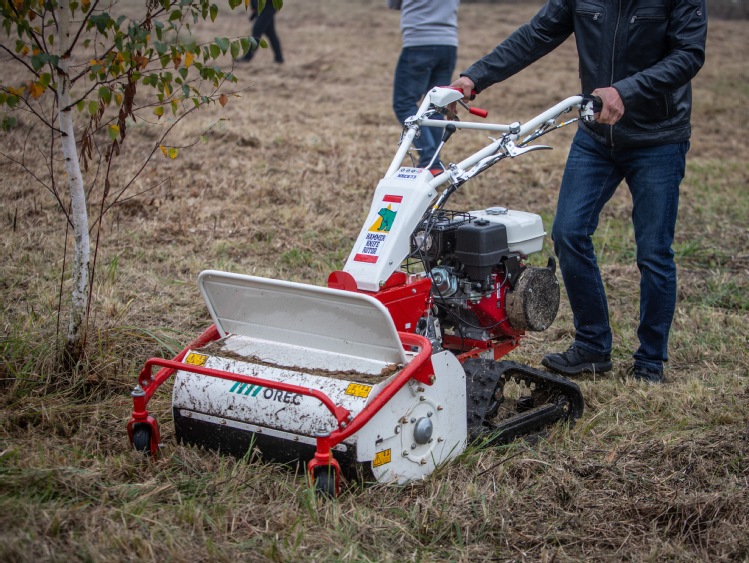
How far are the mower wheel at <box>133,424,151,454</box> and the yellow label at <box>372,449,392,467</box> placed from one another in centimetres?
77

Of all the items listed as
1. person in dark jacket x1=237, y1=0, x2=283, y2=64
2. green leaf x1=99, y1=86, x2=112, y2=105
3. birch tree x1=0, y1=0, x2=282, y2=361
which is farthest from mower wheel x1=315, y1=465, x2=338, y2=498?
person in dark jacket x1=237, y1=0, x2=283, y2=64

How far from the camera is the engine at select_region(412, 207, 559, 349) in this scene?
3.40 meters

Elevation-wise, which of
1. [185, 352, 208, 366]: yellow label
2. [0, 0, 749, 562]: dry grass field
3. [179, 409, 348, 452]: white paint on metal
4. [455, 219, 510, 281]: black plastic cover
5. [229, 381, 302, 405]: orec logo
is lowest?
[0, 0, 749, 562]: dry grass field

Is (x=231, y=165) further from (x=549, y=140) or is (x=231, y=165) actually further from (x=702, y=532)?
(x=702, y=532)

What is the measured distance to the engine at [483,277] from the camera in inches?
134

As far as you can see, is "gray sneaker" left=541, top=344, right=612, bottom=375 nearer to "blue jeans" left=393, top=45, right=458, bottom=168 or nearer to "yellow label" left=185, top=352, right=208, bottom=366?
"yellow label" left=185, top=352, right=208, bottom=366

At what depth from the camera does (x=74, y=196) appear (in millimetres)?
3486

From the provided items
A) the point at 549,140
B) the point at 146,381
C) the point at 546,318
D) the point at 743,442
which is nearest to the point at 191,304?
the point at 146,381

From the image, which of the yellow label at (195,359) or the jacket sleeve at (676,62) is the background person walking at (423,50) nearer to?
the jacket sleeve at (676,62)

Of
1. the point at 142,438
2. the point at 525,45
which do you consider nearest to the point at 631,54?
the point at 525,45

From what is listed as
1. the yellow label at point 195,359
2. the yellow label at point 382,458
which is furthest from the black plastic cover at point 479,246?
the yellow label at point 195,359

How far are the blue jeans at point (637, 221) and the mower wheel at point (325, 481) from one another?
1.77 metres

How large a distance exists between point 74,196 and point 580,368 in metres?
2.34

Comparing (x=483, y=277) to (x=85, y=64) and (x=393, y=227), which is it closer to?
(x=393, y=227)
